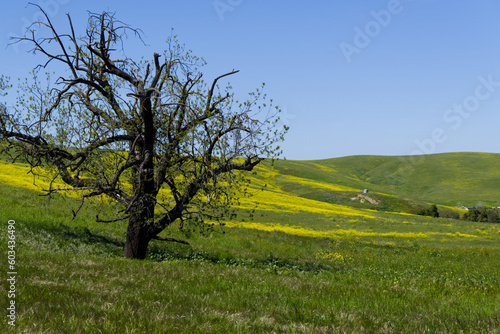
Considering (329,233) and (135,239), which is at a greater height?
(135,239)

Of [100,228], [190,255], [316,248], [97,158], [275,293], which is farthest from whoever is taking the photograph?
[316,248]

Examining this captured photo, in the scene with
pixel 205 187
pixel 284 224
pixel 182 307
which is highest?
pixel 205 187

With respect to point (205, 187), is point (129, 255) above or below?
below

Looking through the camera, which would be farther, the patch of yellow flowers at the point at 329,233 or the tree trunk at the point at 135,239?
the patch of yellow flowers at the point at 329,233

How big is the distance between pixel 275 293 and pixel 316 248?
23264 mm

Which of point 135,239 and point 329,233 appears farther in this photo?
point 329,233

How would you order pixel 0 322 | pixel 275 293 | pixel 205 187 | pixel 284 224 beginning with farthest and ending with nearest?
pixel 284 224
pixel 205 187
pixel 275 293
pixel 0 322

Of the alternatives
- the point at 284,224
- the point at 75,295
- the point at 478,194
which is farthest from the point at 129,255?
the point at 478,194

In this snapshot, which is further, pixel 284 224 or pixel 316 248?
pixel 284 224

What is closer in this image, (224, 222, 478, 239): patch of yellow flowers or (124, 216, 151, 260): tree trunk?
(124, 216, 151, 260): tree trunk

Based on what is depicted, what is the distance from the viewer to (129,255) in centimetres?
1730

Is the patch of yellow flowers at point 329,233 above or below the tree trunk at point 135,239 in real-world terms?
below

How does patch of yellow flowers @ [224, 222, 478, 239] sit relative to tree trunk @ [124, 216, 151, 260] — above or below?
below

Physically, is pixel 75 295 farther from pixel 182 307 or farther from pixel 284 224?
pixel 284 224
